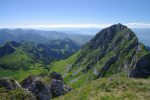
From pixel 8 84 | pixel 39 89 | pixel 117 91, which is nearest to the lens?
pixel 117 91

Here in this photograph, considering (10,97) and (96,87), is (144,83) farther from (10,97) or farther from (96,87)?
(10,97)

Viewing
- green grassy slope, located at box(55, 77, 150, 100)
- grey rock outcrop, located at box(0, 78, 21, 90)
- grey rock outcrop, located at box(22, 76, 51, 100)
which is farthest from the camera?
grey rock outcrop, located at box(22, 76, 51, 100)

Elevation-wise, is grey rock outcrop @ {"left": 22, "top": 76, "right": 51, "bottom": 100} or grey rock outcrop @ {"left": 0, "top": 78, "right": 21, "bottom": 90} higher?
grey rock outcrop @ {"left": 0, "top": 78, "right": 21, "bottom": 90}

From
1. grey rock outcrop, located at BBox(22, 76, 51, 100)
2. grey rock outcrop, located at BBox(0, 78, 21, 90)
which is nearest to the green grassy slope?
grey rock outcrop, located at BBox(0, 78, 21, 90)

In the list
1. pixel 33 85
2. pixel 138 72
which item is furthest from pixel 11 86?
pixel 138 72

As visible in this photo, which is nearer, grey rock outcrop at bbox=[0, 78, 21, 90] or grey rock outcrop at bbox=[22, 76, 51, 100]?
grey rock outcrop at bbox=[0, 78, 21, 90]

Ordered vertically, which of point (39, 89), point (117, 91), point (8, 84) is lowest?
point (39, 89)

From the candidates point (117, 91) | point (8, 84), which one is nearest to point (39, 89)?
point (8, 84)

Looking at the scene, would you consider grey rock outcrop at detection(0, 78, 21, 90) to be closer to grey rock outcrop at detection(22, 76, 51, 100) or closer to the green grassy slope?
grey rock outcrop at detection(22, 76, 51, 100)

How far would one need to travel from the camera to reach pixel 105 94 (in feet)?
150

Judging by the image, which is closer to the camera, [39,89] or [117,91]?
[117,91]

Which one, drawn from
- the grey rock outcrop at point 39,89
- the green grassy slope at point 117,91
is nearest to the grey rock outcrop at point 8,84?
the grey rock outcrop at point 39,89

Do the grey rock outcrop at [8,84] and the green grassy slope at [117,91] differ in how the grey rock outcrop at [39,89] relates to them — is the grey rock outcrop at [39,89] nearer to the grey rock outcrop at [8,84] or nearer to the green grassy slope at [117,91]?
the grey rock outcrop at [8,84]

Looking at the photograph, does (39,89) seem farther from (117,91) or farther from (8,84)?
(117,91)
